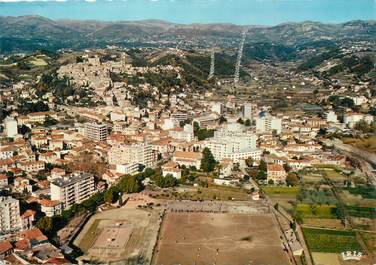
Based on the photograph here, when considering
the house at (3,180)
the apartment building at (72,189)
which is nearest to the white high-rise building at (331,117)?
the apartment building at (72,189)

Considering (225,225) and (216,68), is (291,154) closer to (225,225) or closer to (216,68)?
(225,225)

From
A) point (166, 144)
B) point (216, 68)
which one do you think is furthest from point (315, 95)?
point (166, 144)

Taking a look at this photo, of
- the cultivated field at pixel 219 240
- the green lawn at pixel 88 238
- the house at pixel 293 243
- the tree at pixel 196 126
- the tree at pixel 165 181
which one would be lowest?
the cultivated field at pixel 219 240

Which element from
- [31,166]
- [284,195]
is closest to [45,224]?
[31,166]

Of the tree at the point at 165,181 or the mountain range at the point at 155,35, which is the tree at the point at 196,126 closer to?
the tree at the point at 165,181

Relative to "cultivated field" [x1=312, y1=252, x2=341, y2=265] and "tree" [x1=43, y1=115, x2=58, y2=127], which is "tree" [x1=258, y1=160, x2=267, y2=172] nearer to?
"cultivated field" [x1=312, y1=252, x2=341, y2=265]

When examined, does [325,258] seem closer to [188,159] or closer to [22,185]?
[188,159]
